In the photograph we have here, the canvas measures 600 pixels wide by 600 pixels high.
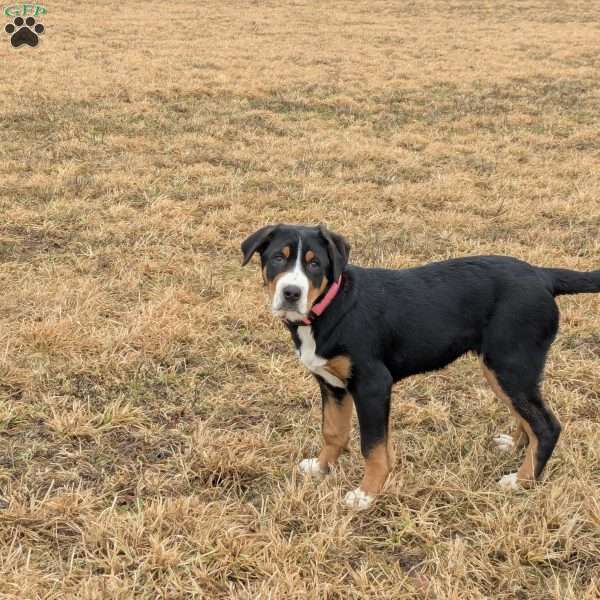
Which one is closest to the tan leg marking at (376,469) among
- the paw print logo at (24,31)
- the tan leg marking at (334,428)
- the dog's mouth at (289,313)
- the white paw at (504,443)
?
the tan leg marking at (334,428)

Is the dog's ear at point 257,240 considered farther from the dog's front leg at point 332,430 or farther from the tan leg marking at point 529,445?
the tan leg marking at point 529,445

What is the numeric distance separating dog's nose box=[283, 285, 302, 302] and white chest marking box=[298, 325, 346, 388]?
0.30m

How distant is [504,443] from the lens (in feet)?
13.0

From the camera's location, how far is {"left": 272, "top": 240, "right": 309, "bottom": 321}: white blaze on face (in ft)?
10.5

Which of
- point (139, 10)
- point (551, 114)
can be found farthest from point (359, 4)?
point (551, 114)

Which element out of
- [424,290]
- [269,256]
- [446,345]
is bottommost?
[446,345]

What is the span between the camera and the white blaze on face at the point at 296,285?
10.5 ft

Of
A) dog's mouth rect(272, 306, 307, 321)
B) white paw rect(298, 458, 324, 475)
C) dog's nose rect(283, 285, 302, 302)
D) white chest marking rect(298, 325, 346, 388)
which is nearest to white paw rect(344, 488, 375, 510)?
white paw rect(298, 458, 324, 475)

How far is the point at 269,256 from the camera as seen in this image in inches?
135

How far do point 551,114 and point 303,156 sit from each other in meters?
6.14

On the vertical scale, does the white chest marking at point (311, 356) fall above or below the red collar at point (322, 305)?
below

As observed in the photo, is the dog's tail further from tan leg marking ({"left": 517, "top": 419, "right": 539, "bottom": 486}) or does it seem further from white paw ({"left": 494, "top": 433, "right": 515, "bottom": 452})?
white paw ({"left": 494, "top": 433, "right": 515, "bottom": 452})

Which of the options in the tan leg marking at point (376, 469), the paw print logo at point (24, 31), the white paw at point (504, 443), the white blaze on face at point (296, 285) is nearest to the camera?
the white blaze on face at point (296, 285)

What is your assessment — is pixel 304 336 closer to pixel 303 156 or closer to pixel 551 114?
pixel 303 156
